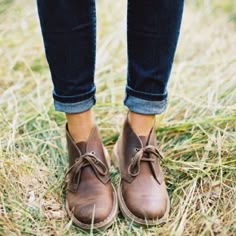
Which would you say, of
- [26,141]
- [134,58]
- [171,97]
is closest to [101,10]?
[171,97]

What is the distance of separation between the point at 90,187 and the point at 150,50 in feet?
0.98

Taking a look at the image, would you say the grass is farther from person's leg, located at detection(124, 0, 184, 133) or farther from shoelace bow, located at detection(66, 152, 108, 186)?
person's leg, located at detection(124, 0, 184, 133)

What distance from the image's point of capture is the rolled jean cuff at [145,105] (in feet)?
3.51

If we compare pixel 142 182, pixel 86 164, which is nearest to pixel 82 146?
pixel 86 164

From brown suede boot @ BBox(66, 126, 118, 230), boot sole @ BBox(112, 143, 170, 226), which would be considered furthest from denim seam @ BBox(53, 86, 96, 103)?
boot sole @ BBox(112, 143, 170, 226)

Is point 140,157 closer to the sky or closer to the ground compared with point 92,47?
closer to the ground

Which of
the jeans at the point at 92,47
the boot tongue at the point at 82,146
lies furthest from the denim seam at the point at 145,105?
the boot tongue at the point at 82,146

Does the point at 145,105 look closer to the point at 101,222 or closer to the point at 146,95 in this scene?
the point at 146,95

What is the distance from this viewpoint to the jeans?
0.96 metres

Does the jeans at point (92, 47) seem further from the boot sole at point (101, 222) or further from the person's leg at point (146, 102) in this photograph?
the boot sole at point (101, 222)

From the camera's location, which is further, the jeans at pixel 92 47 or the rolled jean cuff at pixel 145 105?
the rolled jean cuff at pixel 145 105

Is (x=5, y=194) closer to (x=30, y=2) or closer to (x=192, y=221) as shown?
(x=192, y=221)

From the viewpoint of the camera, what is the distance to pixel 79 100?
41.1 inches

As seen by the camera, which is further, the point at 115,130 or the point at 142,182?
the point at 115,130
